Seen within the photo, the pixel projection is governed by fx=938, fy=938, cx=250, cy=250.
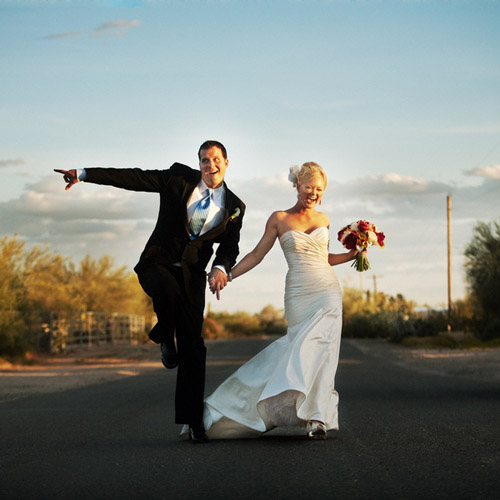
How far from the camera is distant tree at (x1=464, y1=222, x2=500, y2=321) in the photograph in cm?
4178

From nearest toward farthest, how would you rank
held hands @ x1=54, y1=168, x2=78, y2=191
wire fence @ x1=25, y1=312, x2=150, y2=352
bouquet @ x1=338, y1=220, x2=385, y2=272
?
held hands @ x1=54, y1=168, x2=78, y2=191, bouquet @ x1=338, y1=220, x2=385, y2=272, wire fence @ x1=25, y1=312, x2=150, y2=352

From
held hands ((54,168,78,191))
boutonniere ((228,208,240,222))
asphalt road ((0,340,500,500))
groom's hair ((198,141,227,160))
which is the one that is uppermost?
groom's hair ((198,141,227,160))

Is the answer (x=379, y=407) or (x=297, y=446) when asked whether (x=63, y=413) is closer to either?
(x=379, y=407)

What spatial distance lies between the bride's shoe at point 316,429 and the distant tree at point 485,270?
3446cm

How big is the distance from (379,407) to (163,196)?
5256 millimetres

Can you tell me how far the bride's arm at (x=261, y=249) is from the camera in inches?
355

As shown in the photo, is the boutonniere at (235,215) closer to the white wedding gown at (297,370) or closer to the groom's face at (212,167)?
the groom's face at (212,167)

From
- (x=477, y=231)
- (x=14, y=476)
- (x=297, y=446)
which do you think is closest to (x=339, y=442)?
(x=297, y=446)

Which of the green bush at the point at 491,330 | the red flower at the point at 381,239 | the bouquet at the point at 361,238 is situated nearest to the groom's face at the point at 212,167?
the bouquet at the point at 361,238

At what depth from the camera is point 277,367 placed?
8.45 m

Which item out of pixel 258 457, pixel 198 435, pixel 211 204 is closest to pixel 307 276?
pixel 211 204

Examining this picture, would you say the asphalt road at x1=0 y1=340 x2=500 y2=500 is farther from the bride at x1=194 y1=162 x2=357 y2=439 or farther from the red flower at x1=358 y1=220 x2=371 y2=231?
the red flower at x1=358 y1=220 x2=371 y2=231

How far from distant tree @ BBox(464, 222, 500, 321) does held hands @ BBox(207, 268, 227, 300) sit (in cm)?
3464

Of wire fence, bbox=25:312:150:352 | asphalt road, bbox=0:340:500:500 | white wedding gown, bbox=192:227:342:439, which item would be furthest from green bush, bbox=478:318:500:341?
white wedding gown, bbox=192:227:342:439
